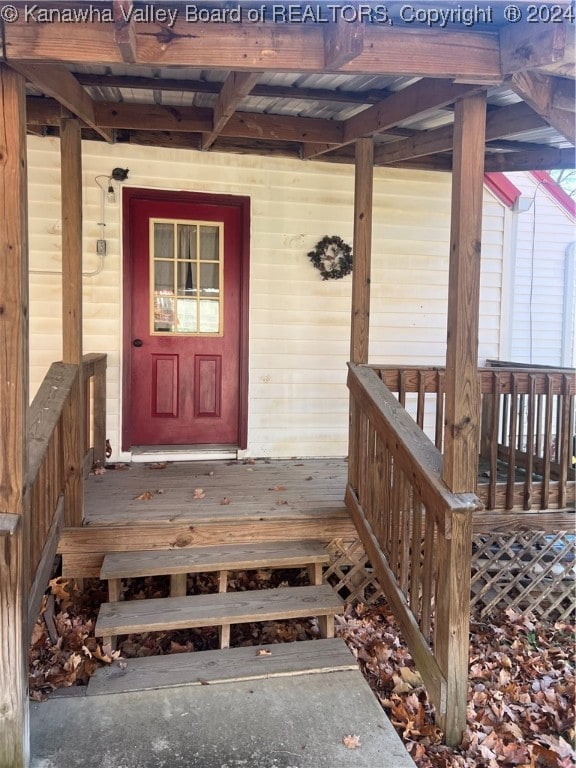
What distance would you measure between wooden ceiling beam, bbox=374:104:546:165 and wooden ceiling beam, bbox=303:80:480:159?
1.11ft

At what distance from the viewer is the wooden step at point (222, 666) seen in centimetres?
237

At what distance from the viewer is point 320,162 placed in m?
4.59

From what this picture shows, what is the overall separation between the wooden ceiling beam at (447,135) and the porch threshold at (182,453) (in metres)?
2.51

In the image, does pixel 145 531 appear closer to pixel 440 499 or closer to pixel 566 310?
pixel 440 499

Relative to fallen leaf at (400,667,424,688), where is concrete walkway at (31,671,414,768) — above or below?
above

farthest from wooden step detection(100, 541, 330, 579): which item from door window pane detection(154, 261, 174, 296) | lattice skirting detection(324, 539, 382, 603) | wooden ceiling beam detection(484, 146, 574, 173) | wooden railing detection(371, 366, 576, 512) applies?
wooden ceiling beam detection(484, 146, 574, 173)

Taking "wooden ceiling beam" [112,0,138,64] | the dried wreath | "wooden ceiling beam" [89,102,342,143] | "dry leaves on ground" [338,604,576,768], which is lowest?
"dry leaves on ground" [338,604,576,768]

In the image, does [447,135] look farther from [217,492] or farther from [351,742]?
[351,742]

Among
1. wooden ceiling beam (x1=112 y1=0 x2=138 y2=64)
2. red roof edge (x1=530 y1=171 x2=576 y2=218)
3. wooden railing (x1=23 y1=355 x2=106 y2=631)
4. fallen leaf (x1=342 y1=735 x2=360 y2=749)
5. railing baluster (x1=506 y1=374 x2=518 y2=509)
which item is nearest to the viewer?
wooden ceiling beam (x1=112 y1=0 x2=138 y2=64)

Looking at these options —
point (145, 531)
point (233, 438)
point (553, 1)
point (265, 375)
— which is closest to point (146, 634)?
point (145, 531)

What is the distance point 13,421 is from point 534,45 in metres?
2.30

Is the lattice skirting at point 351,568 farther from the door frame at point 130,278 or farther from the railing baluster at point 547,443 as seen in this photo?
the door frame at point 130,278

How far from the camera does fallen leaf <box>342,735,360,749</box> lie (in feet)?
6.81

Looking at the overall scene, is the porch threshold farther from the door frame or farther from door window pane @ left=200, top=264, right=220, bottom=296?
door window pane @ left=200, top=264, right=220, bottom=296
